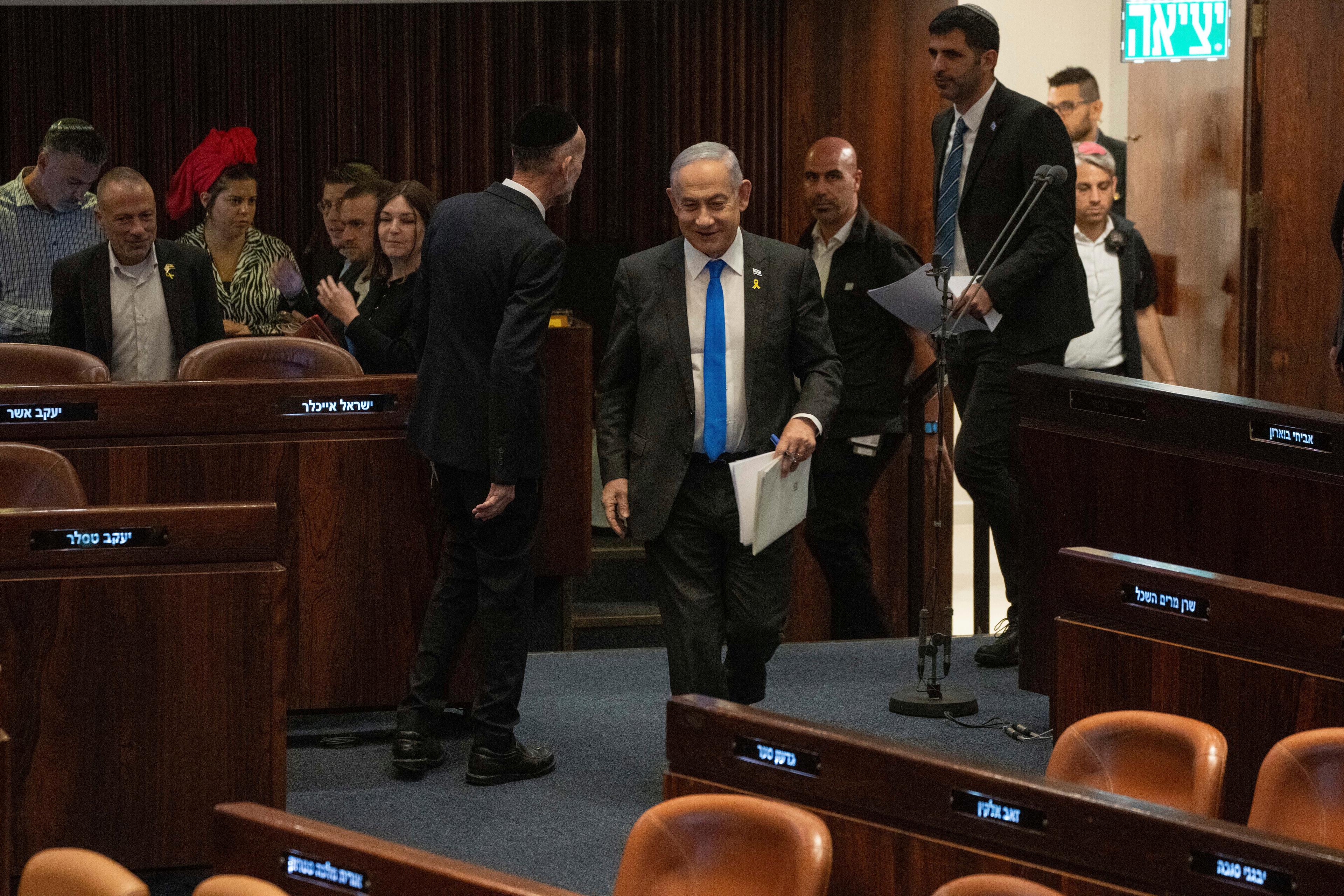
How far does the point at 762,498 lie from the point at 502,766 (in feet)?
2.69

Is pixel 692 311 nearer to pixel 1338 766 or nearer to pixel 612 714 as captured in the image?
pixel 612 714

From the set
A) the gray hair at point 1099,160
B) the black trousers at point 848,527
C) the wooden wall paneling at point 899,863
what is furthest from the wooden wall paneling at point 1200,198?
the wooden wall paneling at point 899,863

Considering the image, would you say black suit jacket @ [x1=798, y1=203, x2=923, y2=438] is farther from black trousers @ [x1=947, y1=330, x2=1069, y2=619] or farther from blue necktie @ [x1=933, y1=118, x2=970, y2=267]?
black trousers @ [x1=947, y1=330, x2=1069, y2=619]

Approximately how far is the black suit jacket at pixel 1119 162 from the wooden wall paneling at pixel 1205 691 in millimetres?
4326

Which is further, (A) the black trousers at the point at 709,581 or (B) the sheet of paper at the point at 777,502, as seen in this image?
(A) the black trousers at the point at 709,581

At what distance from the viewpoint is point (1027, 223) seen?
420cm

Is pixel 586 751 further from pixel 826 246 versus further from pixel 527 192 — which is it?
pixel 826 246

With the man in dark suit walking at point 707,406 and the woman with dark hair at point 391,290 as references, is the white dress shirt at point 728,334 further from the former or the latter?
the woman with dark hair at point 391,290

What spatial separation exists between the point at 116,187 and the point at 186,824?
211 cm

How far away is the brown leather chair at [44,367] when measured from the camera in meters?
4.05

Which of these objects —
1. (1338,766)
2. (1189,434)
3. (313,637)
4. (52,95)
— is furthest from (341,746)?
(52,95)

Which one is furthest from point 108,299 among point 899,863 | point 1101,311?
point 899,863

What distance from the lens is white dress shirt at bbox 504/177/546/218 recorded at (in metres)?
3.65

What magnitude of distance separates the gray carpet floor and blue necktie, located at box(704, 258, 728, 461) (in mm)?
747
